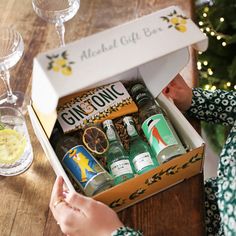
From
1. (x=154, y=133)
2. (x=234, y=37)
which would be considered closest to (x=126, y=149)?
(x=154, y=133)

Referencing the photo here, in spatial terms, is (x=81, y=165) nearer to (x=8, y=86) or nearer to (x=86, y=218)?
(x=86, y=218)

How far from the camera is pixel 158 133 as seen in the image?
30.9 inches

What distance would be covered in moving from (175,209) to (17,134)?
0.33 m

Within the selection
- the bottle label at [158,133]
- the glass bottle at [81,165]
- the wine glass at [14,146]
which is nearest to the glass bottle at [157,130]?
the bottle label at [158,133]

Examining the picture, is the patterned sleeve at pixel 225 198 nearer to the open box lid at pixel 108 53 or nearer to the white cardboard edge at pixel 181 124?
the white cardboard edge at pixel 181 124

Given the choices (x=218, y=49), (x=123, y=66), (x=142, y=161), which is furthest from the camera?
(x=218, y=49)

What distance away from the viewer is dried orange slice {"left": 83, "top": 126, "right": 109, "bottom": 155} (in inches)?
31.4

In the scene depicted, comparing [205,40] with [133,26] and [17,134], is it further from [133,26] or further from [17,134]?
[17,134]

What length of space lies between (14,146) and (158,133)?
274mm

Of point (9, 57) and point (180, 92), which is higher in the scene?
point (9, 57)

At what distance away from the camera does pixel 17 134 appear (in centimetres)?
87

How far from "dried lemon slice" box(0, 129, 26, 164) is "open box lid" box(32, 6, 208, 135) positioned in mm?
161

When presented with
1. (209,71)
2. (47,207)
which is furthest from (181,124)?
(209,71)

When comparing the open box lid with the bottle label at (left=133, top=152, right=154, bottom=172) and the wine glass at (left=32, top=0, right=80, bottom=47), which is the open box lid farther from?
the wine glass at (left=32, top=0, right=80, bottom=47)
